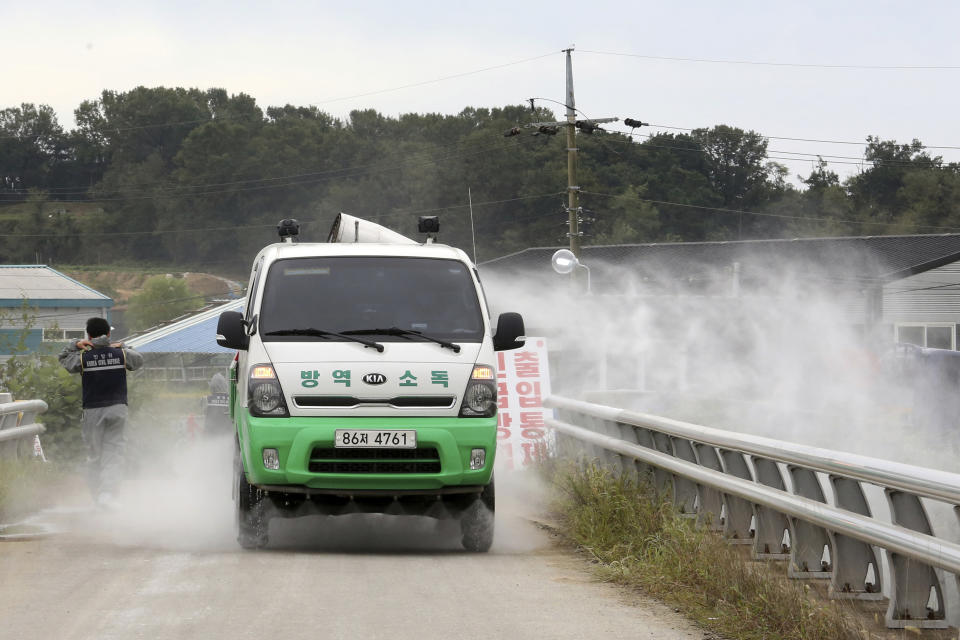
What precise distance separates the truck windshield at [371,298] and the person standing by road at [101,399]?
343cm

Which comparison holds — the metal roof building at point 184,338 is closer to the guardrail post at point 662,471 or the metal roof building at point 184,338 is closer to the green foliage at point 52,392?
the green foliage at point 52,392

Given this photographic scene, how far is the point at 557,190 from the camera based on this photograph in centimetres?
10788

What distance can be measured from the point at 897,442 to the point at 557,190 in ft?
299

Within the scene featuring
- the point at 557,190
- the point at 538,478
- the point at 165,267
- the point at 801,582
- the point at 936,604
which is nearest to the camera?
the point at 936,604

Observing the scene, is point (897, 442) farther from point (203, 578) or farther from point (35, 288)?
point (35, 288)

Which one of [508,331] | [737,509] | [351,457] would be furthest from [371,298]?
[737,509]

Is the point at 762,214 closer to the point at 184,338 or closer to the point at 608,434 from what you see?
the point at 184,338

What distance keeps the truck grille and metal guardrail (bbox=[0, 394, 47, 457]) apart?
152 inches

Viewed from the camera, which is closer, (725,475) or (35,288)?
(725,475)

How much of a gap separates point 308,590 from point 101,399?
5.74m

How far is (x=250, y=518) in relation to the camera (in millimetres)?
9086

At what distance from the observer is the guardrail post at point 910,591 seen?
5.59 metres

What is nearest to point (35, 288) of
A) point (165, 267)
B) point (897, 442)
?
point (165, 267)

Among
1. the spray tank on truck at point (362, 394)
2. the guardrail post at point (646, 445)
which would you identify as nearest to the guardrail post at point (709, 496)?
the guardrail post at point (646, 445)
